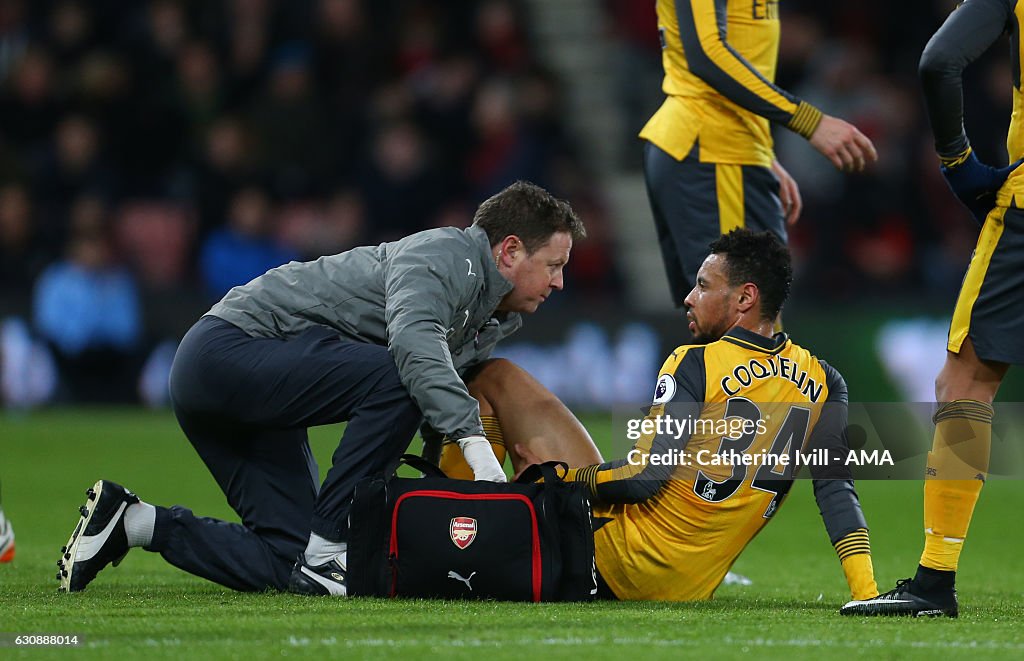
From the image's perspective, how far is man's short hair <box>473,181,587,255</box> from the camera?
4.68m

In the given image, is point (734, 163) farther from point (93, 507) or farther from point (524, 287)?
point (93, 507)

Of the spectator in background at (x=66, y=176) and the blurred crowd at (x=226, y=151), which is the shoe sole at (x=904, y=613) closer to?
the blurred crowd at (x=226, y=151)

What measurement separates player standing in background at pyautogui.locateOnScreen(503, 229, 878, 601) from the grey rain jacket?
0.52m

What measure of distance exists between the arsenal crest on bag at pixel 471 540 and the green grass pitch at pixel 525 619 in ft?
0.32

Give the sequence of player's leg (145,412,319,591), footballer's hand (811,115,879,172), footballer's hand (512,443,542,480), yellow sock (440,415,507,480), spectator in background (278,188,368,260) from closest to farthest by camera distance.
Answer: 1. player's leg (145,412,319,591)
2. footballer's hand (512,443,542,480)
3. yellow sock (440,415,507,480)
4. footballer's hand (811,115,879,172)
5. spectator in background (278,188,368,260)

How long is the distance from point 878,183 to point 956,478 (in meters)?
8.63

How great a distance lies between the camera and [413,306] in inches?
174

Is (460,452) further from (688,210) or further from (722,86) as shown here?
(722,86)

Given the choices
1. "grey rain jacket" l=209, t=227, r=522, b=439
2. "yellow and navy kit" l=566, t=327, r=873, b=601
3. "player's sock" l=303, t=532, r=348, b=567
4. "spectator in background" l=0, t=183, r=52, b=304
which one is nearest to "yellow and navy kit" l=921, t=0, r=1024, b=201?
"yellow and navy kit" l=566, t=327, r=873, b=601

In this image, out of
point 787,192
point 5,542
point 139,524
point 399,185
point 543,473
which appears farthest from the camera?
point 399,185

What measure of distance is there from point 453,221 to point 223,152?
2.03m

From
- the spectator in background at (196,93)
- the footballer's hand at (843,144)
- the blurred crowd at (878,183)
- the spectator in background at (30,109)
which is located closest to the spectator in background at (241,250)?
the spectator in background at (196,93)

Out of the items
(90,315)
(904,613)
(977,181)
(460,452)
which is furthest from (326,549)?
(90,315)

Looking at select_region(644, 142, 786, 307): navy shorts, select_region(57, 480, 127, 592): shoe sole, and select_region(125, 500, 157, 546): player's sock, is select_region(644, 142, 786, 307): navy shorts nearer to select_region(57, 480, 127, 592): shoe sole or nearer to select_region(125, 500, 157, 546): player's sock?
select_region(125, 500, 157, 546): player's sock
